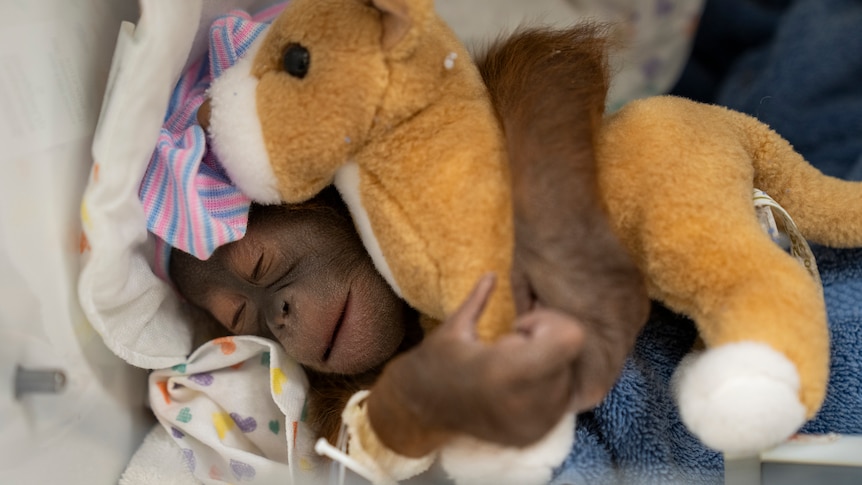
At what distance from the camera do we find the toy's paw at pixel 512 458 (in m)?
0.55

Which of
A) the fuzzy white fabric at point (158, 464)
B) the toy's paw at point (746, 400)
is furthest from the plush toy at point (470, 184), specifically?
the fuzzy white fabric at point (158, 464)

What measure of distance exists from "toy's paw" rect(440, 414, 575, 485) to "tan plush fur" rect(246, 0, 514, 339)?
0.09 metres

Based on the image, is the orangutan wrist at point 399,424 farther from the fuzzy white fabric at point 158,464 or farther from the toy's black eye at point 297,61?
the fuzzy white fabric at point 158,464

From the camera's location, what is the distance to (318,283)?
28.4 inches

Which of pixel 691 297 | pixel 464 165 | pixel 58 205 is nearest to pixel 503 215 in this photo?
pixel 464 165

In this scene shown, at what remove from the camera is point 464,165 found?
1.89 ft

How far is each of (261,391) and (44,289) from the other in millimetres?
266

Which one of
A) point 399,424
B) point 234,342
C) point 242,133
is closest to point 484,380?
point 399,424

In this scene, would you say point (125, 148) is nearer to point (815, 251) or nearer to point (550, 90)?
point (550, 90)

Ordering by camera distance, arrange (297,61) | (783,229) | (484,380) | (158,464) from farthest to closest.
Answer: (158,464)
(783,229)
(297,61)
(484,380)

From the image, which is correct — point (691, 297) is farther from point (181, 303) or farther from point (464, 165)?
point (181, 303)

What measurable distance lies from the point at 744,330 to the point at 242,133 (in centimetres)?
41

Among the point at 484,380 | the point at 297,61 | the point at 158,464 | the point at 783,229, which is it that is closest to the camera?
the point at 484,380

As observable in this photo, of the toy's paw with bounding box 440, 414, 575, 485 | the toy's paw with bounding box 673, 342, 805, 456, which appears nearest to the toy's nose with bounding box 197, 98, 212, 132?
the toy's paw with bounding box 440, 414, 575, 485
